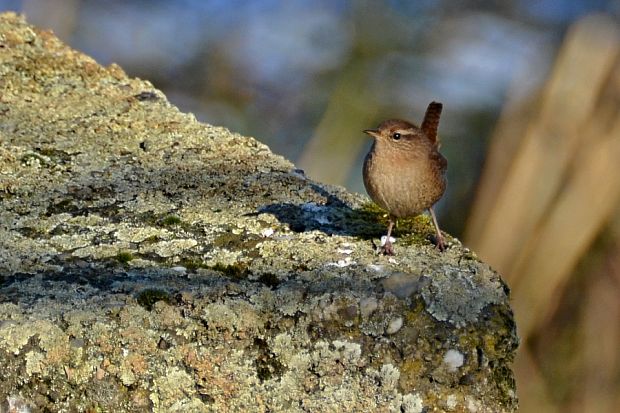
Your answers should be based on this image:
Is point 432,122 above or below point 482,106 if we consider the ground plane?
below

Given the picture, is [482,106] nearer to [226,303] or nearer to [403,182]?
[403,182]

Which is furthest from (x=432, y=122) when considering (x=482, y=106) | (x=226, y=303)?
(x=482, y=106)

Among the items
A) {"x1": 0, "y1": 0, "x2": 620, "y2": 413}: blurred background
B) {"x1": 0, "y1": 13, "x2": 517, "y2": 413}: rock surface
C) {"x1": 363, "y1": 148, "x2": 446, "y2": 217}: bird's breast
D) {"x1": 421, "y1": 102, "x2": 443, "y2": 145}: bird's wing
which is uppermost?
{"x1": 0, "y1": 0, "x2": 620, "y2": 413}: blurred background

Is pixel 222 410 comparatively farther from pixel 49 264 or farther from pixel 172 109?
pixel 172 109

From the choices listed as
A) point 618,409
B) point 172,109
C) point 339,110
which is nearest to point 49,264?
point 172,109

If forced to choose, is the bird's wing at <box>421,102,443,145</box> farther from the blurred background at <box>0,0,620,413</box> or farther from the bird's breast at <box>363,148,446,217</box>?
the blurred background at <box>0,0,620,413</box>

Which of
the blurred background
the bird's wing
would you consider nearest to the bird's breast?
the bird's wing
